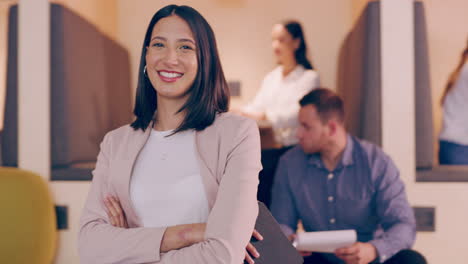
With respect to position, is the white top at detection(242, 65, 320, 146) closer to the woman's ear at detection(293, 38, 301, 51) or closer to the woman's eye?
the woman's ear at detection(293, 38, 301, 51)

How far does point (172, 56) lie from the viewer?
84 centimetres

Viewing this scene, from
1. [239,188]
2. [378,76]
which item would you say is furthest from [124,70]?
[239,188]

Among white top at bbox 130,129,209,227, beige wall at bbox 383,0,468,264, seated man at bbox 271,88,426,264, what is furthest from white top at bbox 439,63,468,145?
white top at bbox 130,129,209,227

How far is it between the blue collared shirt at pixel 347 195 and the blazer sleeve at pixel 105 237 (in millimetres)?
724

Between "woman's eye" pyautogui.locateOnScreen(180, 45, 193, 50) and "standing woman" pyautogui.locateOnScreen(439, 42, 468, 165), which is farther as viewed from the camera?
"standing woman" pyautogui.locateOnScreen(439, 42, 468, 165)

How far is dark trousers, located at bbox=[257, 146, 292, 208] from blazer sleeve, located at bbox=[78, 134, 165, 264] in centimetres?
75

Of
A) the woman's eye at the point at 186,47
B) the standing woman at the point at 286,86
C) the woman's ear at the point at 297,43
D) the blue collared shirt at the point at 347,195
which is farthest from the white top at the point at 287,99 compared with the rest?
the woman's eye at the point at 186,47

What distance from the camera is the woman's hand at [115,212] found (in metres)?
0.86

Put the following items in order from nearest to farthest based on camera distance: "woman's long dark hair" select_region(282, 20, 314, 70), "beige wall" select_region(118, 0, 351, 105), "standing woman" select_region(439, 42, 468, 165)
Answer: "standing woman" select_region(439, 42, 468, 165) < "woman's long dark hair" select_region(282, 20, 314, 70) < "beige wall" select_region(118, 0, 351, 105)

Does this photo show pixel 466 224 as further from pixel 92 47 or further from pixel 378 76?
pixel 92 47

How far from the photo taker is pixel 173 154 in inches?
34.1

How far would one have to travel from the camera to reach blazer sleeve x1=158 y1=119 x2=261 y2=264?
0.74 metres

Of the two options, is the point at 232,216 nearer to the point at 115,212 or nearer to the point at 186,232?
the point at 186,232

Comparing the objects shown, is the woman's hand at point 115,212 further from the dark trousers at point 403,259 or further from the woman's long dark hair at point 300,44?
the woman's long dark hair at point 300,44
